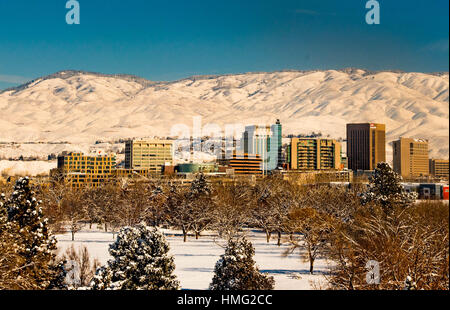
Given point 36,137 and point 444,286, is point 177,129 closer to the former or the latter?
point 36,137


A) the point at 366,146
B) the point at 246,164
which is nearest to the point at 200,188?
the point at 246,164

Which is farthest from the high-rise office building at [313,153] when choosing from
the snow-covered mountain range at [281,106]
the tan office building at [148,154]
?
the snow-covered mountain range at [281,106]

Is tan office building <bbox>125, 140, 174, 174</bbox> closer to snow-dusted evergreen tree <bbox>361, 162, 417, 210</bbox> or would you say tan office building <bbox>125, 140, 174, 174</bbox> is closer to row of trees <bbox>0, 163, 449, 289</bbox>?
row of trees <bbox>0, 163, 449, 289</bbox>

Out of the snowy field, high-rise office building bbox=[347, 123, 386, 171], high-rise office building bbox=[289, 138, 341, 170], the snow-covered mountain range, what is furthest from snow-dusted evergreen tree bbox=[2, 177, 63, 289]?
the snow-covered mountain range

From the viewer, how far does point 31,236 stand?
8766 millimetres

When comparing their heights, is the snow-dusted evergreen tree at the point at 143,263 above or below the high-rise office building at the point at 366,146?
below

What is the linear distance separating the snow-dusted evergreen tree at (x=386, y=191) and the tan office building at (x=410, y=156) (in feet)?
144

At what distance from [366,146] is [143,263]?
57.7 m

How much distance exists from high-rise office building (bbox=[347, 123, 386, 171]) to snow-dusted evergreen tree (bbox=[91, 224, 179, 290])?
41012 millimetres

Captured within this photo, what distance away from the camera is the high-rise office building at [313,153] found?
67.2 m

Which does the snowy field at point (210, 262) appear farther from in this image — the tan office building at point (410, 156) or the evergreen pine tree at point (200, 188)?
the tan office building at point (410, 156)

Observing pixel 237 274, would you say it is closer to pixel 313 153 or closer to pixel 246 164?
pixel 246 164

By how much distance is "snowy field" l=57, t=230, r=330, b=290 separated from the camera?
10.5 metres
